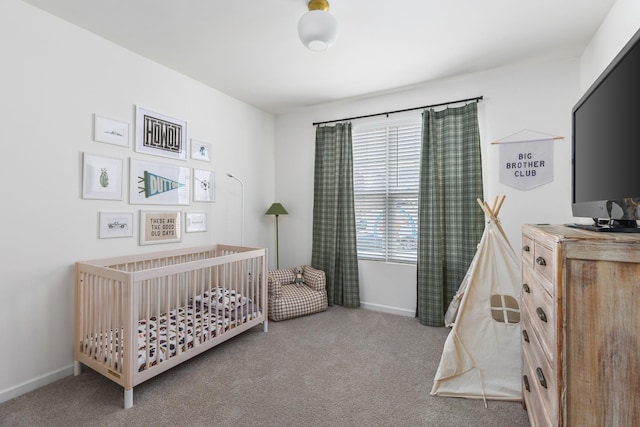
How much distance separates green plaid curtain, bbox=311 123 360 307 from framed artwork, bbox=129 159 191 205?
1518 mm

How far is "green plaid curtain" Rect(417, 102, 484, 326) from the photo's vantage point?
2.91 m

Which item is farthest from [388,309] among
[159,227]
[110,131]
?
[110,131]

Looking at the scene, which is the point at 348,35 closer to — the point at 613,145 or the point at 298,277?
the point at 613,145

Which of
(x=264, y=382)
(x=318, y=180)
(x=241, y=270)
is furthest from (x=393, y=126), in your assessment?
(x=264, y=382)

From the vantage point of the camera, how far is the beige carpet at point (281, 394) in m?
1.67

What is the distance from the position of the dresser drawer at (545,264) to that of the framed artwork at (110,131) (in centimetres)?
287

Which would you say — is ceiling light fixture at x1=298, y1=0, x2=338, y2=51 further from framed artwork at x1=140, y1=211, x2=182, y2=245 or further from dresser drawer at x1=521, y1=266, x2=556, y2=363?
framed artwork at x1=140, y1=211, x2=182, y2=245

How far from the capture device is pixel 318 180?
12.3ft

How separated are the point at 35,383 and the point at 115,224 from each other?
1.13 metres

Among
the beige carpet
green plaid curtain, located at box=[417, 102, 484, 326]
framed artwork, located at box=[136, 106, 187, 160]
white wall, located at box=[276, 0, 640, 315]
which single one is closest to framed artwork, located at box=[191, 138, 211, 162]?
framed artwork, located at box=[136, 106, 187, 160]

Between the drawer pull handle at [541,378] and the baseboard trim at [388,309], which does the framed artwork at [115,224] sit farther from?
the drawer pull handle at [541,378]

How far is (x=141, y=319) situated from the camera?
8.46 feet

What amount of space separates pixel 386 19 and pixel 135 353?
2.68 m

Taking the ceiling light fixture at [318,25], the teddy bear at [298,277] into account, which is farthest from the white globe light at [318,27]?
the teddy bear at [298,277]
